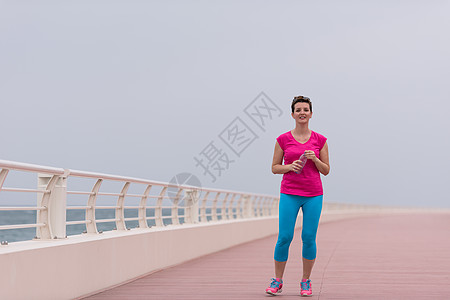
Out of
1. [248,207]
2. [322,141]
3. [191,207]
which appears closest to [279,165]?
[322,141]

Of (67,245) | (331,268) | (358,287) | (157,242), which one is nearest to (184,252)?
(157,242)

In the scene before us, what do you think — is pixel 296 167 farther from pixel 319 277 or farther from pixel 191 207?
pixel 191 207

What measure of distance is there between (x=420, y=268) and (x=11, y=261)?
7117 millimetres

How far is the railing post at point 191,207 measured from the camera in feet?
51.3

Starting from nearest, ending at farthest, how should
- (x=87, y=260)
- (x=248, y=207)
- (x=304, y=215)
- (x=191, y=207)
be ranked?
(x=304, y=215)
(x=87, y=260)
(x=191, y=207)
(x=248, y=207)

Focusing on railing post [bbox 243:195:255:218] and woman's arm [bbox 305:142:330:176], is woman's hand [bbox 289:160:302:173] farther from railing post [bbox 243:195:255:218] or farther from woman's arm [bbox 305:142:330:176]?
railing post [bbox 243:195:255:218]

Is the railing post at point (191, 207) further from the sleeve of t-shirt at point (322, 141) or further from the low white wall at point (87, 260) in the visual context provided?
the sleeve of t-shirt at point (322, 141)

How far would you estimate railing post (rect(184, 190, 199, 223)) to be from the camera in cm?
1563

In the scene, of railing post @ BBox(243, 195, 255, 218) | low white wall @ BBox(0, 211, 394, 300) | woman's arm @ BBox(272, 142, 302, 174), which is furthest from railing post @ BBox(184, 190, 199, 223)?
woman's arm @ BBox(272, 142, 302, 174)

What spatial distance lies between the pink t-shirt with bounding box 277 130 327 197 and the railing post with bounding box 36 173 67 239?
2304 mm

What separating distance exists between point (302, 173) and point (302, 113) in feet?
2.02

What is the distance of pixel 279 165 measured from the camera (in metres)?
7.89

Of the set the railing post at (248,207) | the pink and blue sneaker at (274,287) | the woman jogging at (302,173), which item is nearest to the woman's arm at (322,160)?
the woman jogging at (302,173)

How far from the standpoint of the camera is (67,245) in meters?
7.62
